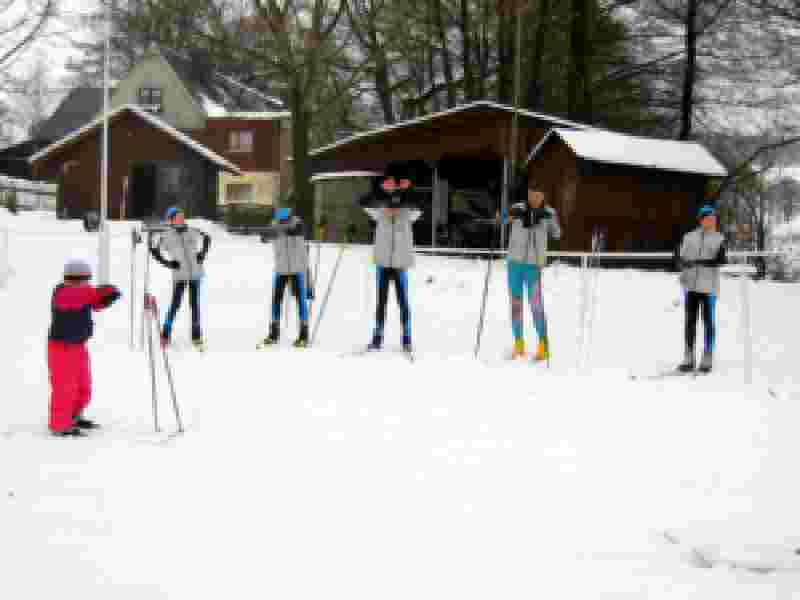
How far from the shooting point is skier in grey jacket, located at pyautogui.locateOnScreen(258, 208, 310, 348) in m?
10.4

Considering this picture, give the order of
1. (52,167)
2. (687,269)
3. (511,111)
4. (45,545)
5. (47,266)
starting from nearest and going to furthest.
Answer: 1. (45,545)
2. (687,269)
3. (47,266)
4. (511,111)
5. (52,167)

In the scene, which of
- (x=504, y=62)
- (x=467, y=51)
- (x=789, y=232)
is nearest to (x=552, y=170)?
(x=504, y=62)

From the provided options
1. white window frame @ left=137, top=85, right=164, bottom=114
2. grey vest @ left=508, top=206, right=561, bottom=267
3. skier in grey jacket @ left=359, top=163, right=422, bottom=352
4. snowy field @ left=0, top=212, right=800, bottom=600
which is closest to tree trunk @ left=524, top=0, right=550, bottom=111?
snowy field @ left=0, top=212, right=800, bottom=600

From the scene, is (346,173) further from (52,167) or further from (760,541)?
(760,541)

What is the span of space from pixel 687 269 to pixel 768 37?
62.0 ft

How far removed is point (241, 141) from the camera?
1710 inches

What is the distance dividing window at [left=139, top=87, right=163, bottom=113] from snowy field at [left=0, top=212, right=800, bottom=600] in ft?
117

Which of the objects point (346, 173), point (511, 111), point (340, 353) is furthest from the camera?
point (346, 173)

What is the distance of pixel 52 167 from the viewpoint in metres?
36.8

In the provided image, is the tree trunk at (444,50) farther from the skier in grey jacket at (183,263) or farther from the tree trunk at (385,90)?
the skier in grey jacket at (183,263)

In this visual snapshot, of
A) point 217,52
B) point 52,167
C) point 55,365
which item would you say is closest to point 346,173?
point 217,52

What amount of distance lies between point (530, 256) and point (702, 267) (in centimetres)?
182

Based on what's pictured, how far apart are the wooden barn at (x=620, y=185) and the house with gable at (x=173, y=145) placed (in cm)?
1937

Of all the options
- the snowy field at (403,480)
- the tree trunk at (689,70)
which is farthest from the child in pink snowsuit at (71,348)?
the tree trunk at (689,70)
